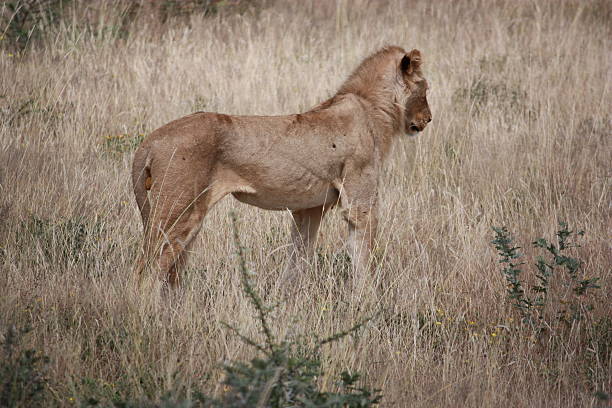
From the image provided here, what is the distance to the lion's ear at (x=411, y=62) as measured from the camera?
230 inches

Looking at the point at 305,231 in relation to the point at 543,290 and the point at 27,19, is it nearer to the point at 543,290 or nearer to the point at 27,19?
the point at 543,290

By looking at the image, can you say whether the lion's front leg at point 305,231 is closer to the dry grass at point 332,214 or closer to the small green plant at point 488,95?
the dry grass at point 332,214

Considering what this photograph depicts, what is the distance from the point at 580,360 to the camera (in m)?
4.61

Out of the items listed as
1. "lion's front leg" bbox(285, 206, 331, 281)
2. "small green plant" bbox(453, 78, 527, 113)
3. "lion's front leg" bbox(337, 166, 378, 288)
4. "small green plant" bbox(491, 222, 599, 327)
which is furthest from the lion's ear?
"small green plant" bbox(453, 78, 527, 113)

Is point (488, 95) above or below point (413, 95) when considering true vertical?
below

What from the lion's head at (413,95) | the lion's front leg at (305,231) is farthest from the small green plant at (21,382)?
the lion's head at (413,95)

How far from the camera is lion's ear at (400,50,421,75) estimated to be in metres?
5.84

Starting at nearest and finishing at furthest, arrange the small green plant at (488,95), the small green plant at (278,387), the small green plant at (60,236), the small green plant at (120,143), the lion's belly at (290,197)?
the small green plant at (278,387) < the lion's belly at (290,197) < the small green plant at (60,236) < the small green plant at (120,143) < the small green plant at (488,95)

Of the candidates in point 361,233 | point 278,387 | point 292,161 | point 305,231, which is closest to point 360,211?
point 361,233

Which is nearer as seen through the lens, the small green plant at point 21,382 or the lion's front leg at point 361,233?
the small green plant at point 21,382

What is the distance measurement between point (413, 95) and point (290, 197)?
4.97 feet

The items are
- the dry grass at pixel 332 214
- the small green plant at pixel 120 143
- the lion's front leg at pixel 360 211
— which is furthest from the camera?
the small green plant at pixel 120 143

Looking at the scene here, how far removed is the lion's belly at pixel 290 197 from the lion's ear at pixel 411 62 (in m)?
1.22

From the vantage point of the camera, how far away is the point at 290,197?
5.16 m
